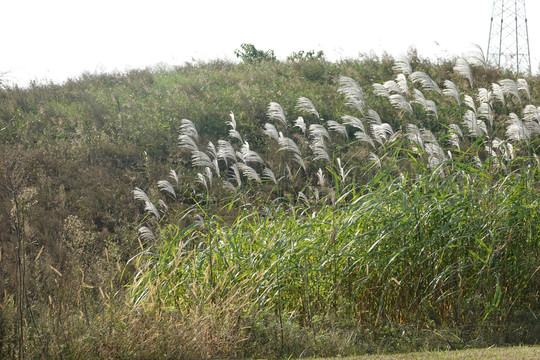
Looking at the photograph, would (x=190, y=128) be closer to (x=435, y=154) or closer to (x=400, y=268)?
(x=435, y=154)

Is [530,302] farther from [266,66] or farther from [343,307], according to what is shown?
[266,66]

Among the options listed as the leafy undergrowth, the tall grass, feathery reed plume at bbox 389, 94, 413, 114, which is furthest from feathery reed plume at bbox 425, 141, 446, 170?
the leafy undergrowth

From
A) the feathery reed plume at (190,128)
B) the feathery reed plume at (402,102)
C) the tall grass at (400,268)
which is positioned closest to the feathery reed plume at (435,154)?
the feathery reed plume at (402,102)

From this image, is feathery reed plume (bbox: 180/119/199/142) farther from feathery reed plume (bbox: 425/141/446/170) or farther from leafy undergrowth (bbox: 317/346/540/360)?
leafy undergrowth (bbox: 317/346/540/360)

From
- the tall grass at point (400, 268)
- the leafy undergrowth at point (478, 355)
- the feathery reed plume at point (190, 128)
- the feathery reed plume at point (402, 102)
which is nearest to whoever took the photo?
the leafy undergrowth at point (478, 355)

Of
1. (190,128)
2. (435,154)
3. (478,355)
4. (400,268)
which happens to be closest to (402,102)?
(435,154)

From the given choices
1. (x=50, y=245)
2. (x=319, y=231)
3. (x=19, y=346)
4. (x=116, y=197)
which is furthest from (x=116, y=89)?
(x=19, y=346)

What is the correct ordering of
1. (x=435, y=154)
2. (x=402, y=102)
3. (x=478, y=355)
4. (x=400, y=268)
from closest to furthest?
(x=478, y=355), (x=400, y=268), (x=435, y=154), (x=402, y=102)

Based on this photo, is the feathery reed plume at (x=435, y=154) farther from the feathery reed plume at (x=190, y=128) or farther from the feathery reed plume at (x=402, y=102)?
the feathery reed plume at (x=190, y=128)

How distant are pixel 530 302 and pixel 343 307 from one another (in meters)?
1.78

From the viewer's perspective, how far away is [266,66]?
59.5 ft

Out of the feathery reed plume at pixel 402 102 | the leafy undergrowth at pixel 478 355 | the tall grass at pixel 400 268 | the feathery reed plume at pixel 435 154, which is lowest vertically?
the leafy undergrowth at pixel 478 355

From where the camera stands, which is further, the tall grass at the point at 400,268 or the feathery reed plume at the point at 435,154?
the feathery reed plume at the point at 435,154

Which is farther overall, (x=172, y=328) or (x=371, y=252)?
(x=371, y=252)
